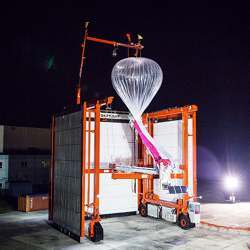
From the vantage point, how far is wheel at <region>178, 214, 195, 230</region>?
1572 cm

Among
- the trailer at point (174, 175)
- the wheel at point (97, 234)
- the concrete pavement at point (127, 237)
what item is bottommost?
the concrete pavement at point (127, 237)

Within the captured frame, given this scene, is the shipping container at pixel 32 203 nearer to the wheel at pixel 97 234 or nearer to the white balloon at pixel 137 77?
the wheel at pixel 97 234

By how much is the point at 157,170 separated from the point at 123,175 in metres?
1.59

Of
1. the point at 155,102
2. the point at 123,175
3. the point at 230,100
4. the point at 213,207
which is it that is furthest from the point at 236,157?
the point at 123,175

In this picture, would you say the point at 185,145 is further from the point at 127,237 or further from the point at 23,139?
the point at 23,139

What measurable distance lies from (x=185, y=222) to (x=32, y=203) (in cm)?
964

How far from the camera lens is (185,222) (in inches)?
620

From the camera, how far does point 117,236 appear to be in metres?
14.7

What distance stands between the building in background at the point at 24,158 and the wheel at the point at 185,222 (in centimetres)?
1523

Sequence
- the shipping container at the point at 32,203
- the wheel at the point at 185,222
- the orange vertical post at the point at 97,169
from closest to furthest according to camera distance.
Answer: the orange vertical post at the point at 97,169 → the wheel at the point at 185,222 → the shipping container at the point at 32,203

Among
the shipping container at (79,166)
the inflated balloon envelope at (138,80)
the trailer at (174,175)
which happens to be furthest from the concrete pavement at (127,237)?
the inflated balloon envelope at (138,80)

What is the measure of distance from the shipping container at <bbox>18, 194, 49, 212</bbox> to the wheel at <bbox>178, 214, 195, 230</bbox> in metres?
9.27

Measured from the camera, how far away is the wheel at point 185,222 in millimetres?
Answer: 15719

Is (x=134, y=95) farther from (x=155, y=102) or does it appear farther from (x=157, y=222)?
(x=155, y=102)
